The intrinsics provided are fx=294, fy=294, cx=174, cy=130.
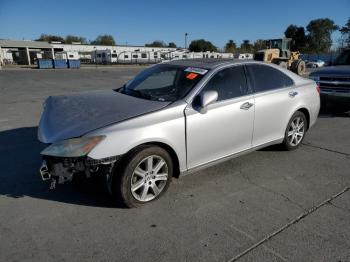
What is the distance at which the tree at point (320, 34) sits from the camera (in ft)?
334

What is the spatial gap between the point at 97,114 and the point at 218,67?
1683 millimetres

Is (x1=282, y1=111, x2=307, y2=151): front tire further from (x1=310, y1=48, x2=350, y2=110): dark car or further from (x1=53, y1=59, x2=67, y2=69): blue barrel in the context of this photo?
(x1=53, y1=59, x2=67, y2=69): blue barrel

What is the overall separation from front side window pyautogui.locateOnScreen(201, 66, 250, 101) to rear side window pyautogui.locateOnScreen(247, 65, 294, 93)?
210mm

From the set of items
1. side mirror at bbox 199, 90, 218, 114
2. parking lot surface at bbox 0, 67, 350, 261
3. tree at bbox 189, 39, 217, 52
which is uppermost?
tree at bbox 189, 39, 217, 52

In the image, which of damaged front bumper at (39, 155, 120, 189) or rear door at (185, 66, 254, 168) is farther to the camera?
rear door at (185, 66, 254, 168)

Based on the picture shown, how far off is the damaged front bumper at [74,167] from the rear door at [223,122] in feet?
3.26

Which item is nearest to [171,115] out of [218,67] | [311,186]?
[218,67]

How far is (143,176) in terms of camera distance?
3.19 meters

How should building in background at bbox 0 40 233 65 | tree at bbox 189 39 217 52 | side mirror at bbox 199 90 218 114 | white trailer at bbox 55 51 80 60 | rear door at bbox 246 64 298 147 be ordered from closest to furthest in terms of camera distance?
side mirror at bbox 199 90 218 114 < rear door at bbox 246 64 298 147 < building in background at bbox 0 40 233 65 < white trailer at bbox 55 51 80 60 < tree at bbox 189 39 217 52

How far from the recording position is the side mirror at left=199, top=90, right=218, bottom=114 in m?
3.41

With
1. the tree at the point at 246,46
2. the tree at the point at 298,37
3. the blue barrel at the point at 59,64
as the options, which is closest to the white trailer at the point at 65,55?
the blue barrel at the point at 59,64

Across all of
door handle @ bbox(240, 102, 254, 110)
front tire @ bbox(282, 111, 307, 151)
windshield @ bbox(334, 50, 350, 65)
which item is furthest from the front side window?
windshield @ bbox(334, 50, 350, 65)

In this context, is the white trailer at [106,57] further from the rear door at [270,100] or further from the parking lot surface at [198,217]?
the rear door at [270,100]

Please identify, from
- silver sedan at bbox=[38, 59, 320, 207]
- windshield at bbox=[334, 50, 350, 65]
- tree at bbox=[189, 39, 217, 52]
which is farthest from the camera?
tree at bbox=[189, 39, 217, 52]
